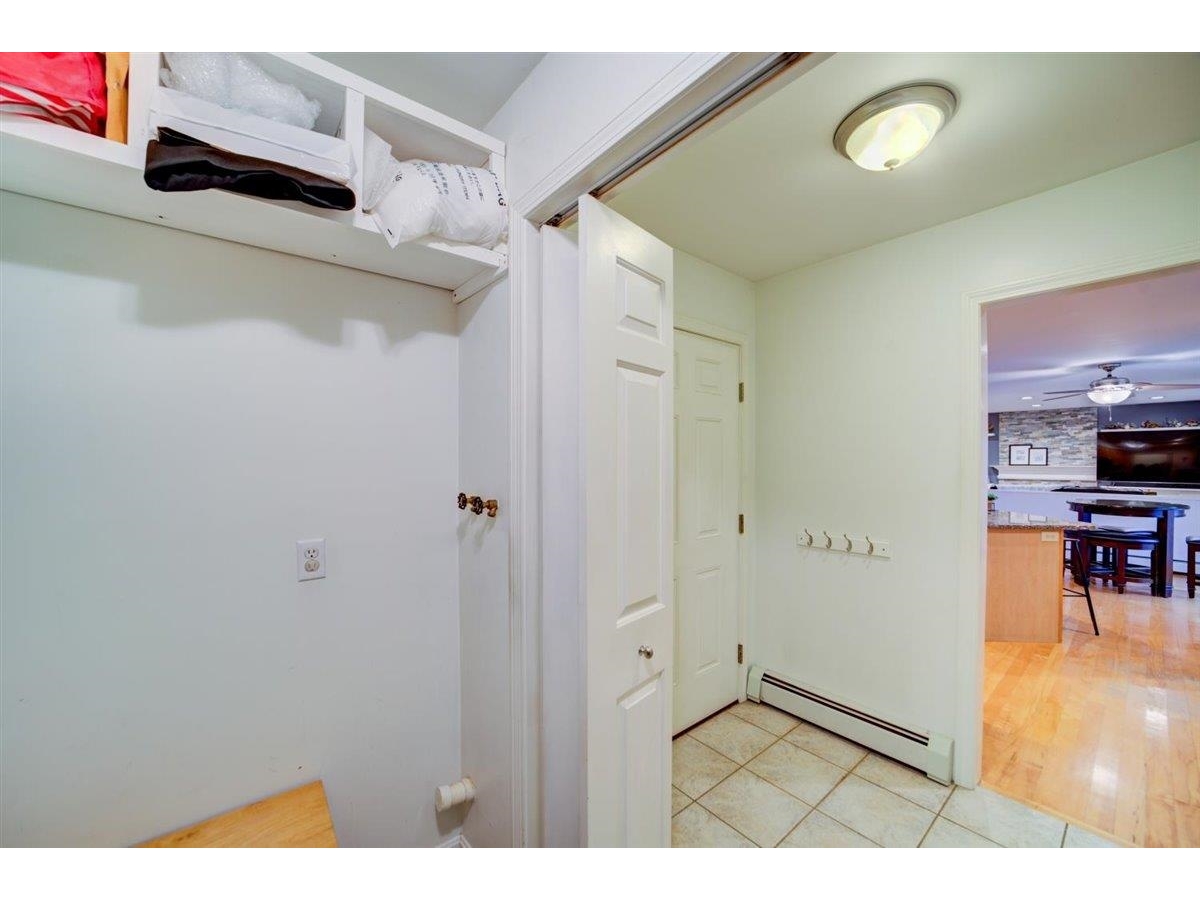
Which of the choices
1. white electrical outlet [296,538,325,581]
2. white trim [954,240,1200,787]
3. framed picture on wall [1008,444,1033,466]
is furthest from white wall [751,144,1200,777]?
framed picture on wall [1008,444,1033,466]

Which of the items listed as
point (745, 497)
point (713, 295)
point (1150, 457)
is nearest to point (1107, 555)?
point (1150, 457)

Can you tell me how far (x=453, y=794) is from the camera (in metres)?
1.38

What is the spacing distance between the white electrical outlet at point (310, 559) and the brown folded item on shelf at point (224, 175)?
0.86 m

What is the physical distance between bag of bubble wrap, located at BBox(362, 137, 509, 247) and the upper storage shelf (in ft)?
0.11

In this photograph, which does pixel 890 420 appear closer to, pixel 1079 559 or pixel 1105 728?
pixel 1105 728

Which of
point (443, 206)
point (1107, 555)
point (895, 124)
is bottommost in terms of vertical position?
point (1107, 555)

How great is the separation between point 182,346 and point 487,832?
1.60m

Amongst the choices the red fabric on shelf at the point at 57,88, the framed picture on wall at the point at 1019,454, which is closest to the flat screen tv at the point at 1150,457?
the framed picture on wall at the point at 1019,454

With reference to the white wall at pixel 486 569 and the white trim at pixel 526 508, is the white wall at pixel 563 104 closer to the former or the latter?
the white trim at pixel 526 508

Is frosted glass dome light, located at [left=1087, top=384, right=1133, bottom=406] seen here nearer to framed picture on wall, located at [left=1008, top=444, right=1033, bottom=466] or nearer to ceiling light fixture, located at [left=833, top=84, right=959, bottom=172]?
framed picture on wall, located at [left=1008, top=444, right=1033, bottom=466]

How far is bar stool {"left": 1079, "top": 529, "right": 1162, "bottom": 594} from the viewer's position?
4172mm

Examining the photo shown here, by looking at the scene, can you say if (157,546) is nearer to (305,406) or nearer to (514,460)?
(305,406)

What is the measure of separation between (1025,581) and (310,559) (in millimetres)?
4519
